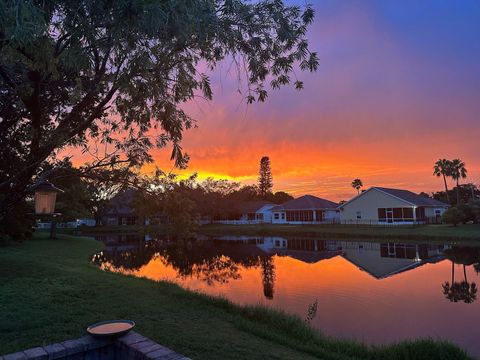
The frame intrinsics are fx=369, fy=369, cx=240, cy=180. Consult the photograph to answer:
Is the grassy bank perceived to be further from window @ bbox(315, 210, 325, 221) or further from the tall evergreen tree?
the tall evergreen tree

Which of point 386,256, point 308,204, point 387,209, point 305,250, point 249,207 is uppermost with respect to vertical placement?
point 249,207

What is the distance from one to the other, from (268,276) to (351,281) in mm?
4393

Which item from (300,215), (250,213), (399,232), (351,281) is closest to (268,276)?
(351,281)

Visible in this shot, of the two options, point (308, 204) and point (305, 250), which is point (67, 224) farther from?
point (305, 250)

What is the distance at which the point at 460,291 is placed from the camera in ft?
52.5


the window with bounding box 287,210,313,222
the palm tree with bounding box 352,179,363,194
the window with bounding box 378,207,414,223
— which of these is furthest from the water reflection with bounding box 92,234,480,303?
the palm tree with bounding box 352,179,363,194

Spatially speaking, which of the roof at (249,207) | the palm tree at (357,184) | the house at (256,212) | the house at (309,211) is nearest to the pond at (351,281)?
the house at (309,211)

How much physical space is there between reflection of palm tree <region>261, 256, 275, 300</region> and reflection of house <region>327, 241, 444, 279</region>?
5415 millimetres

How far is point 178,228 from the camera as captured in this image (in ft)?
26.5

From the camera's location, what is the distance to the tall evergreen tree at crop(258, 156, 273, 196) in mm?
105312

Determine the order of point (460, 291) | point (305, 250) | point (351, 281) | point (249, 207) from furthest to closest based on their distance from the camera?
1. point (249, 207)
2. point (305, 250)
3. point (351, 281)
4. point (460, 291)

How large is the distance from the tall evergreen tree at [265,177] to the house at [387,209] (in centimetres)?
5409

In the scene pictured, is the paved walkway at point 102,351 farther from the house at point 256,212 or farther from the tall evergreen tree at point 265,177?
the tall evergreen tree at point 265,177

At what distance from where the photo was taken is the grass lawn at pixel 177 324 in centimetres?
721
